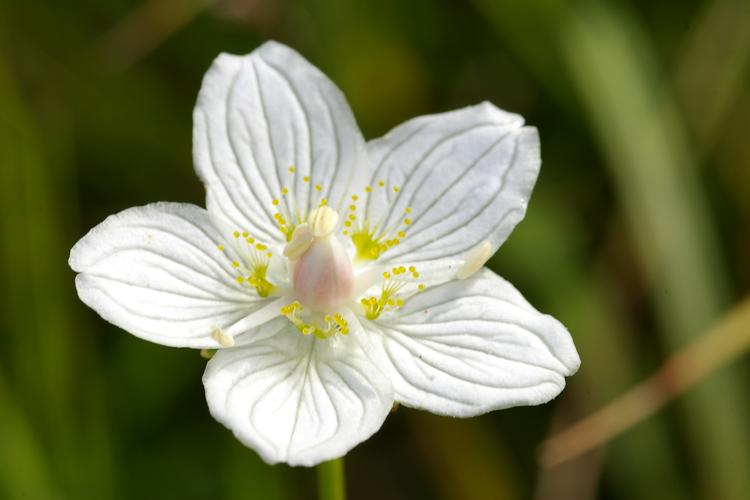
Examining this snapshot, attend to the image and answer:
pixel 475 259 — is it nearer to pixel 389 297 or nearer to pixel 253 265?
pixel 389 297

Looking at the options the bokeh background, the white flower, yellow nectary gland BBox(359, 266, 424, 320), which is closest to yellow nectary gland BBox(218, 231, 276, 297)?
the white flower

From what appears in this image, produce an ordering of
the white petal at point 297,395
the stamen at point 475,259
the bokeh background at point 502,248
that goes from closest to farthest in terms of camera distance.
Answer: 1. the white petal at point 297,395
2. the stamen at point 475,259
3. the bokeh background at point 502,248

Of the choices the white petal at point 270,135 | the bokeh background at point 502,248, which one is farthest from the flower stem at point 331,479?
the bokeh background at point 502,248

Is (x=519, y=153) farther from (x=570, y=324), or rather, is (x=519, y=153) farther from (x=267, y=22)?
(x=267, y=22)

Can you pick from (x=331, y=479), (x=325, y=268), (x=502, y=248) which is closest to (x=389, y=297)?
(x=325, y=268)

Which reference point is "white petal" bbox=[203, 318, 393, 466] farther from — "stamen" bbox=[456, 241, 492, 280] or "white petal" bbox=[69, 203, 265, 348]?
"stamen" bbox=[456, 241, 492, 280]

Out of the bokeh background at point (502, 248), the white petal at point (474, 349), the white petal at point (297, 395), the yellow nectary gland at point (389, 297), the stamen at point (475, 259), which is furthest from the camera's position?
the bokeh background at point (502, 248)

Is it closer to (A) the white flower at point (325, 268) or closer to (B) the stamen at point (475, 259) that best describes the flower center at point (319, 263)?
(A) the white flower at point (325, 268)
